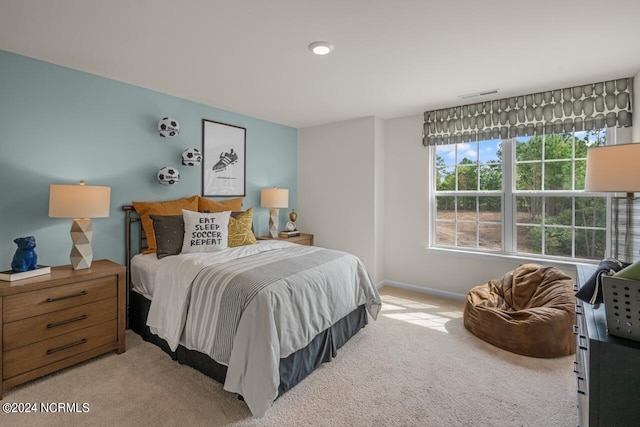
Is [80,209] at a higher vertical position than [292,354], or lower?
higher

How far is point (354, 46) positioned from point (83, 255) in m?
2.66

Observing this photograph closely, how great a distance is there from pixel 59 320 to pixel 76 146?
1.48m

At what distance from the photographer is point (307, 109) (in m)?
3.79

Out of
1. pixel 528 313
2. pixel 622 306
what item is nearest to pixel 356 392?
pixel 622 306

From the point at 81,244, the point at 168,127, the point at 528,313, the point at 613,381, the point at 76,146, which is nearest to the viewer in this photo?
the point at 613,381

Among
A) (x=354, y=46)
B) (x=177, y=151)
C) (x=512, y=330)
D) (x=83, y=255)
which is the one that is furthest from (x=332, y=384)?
(x=177, y=151)

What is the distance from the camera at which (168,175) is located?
10.4 ft

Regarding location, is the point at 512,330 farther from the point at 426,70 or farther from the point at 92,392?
the point at 92,392

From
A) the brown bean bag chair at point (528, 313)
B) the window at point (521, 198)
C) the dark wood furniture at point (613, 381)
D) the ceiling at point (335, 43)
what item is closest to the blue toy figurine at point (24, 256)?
the ceiling at point (335, 43)

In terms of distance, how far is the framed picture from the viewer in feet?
11.9

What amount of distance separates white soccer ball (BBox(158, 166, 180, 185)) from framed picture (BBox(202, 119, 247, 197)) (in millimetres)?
404

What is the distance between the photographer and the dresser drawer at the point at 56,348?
6.30ft

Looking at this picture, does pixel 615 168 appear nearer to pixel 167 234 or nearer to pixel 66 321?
pixel 167 234

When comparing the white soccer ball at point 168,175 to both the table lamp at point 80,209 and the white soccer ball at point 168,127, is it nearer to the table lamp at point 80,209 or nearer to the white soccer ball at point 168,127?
the white soccer ball at point 168,127
